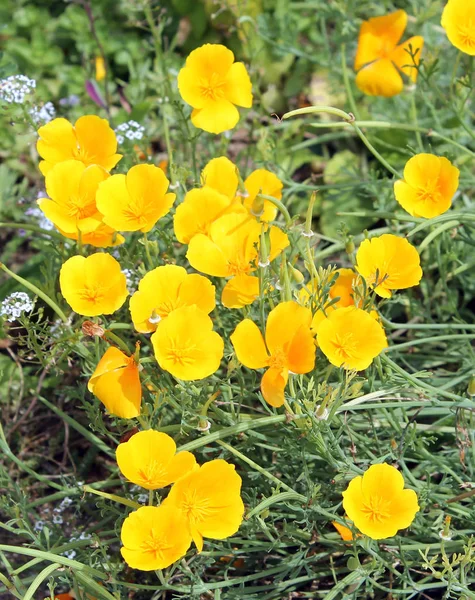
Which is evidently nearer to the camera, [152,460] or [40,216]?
[152,460]

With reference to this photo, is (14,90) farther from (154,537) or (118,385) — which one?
(154,537)

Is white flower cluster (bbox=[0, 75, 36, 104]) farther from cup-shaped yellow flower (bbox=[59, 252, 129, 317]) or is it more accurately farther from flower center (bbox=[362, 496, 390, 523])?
flower center (bbox=[362, 496, 390, 523])

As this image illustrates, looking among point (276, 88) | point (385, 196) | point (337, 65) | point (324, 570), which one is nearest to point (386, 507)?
point (324, 570)

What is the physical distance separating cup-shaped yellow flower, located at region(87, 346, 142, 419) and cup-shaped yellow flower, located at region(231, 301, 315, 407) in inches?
7.6

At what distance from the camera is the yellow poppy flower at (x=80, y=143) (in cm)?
167

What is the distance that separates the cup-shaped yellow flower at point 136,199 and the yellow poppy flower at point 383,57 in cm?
81

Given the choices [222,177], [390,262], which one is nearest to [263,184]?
[222,177]

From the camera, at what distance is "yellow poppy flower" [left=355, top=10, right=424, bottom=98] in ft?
6.76

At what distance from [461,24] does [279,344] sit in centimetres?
92

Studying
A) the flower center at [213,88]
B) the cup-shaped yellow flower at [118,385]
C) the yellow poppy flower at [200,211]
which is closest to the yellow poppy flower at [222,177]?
the yellow poppy flower at [200,211]

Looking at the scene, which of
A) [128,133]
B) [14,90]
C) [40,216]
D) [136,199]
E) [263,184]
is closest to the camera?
[136,199]

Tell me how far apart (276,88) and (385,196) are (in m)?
0.92

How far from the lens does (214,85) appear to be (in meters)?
1.73

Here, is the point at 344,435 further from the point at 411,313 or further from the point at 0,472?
the point at 0,472
